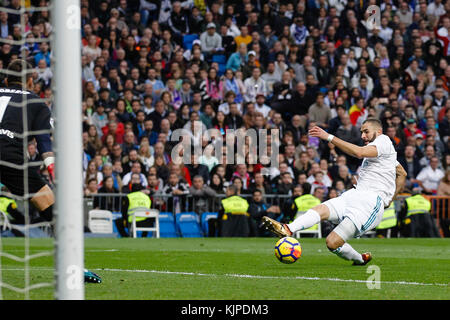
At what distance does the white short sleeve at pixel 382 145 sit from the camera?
1080 cm

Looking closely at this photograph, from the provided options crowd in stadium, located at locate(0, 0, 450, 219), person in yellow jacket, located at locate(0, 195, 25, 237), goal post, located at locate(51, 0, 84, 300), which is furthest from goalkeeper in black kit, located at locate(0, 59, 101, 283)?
crowd in stadium, located at locate(0, 0, 450, 219)

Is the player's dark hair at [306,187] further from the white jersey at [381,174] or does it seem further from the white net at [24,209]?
the white jersey at [381,174]

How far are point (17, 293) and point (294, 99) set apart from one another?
17048mm

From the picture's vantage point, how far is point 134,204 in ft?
66.7

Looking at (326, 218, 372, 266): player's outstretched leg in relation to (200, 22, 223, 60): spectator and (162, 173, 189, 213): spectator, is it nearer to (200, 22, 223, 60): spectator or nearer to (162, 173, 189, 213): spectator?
(162, 173, 189, 213): spectator

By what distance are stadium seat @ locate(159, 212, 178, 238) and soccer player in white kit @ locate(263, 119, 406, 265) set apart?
1037 cm

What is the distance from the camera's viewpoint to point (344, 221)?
10805 mm

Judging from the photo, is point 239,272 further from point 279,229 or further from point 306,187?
point 306,187

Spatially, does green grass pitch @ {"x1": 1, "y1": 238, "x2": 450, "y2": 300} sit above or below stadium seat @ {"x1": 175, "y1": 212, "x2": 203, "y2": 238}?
above

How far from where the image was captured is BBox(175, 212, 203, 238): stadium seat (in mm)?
21078

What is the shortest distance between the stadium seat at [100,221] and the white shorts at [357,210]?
397 inches

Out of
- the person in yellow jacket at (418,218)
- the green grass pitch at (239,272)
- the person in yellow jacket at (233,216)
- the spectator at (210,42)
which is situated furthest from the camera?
the spectator at (210,42)

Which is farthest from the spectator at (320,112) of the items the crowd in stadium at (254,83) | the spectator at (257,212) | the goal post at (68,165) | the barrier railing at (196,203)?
the goal post at (68,165)

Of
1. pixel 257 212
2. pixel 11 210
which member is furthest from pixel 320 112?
pixel 11 210
